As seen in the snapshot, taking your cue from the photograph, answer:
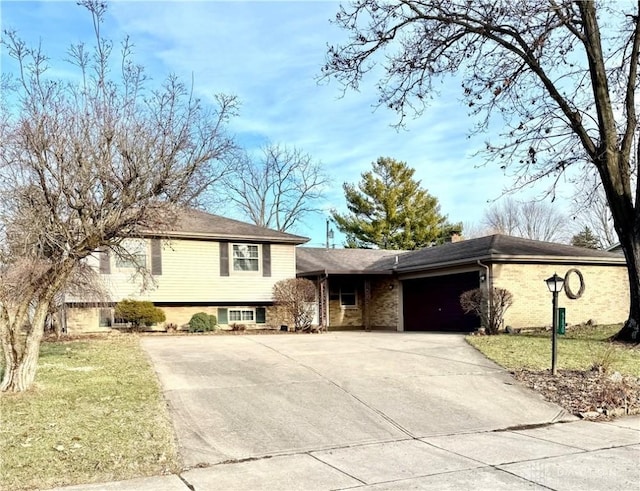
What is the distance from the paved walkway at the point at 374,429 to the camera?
5.38m

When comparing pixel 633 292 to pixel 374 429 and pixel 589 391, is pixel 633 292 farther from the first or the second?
pixel 374 429

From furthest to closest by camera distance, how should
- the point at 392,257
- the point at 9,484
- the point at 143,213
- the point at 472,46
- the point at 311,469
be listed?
the point at 392,257
the point at 472,46
the point at 143,213
the point at 311,469
the point at 9,484

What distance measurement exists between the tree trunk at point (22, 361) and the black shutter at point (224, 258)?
1257 centimetres

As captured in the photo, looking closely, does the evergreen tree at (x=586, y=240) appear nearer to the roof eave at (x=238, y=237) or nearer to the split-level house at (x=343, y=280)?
the split-level house at (x=343, y=280)

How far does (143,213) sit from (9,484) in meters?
4.34

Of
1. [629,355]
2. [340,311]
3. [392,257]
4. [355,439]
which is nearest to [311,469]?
[355,439]

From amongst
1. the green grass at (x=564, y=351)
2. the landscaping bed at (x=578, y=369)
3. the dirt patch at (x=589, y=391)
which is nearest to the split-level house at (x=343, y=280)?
the green grass at (x=564, y=351)

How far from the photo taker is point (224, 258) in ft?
68.3

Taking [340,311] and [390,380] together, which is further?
[340,311]

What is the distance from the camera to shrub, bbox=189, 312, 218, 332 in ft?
63.7

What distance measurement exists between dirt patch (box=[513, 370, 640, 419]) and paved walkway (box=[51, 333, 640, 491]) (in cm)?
31

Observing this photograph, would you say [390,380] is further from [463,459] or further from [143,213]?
[143,213]

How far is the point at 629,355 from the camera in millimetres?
12492

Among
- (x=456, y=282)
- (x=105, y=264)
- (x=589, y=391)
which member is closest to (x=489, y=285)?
(x=456, y=282)
